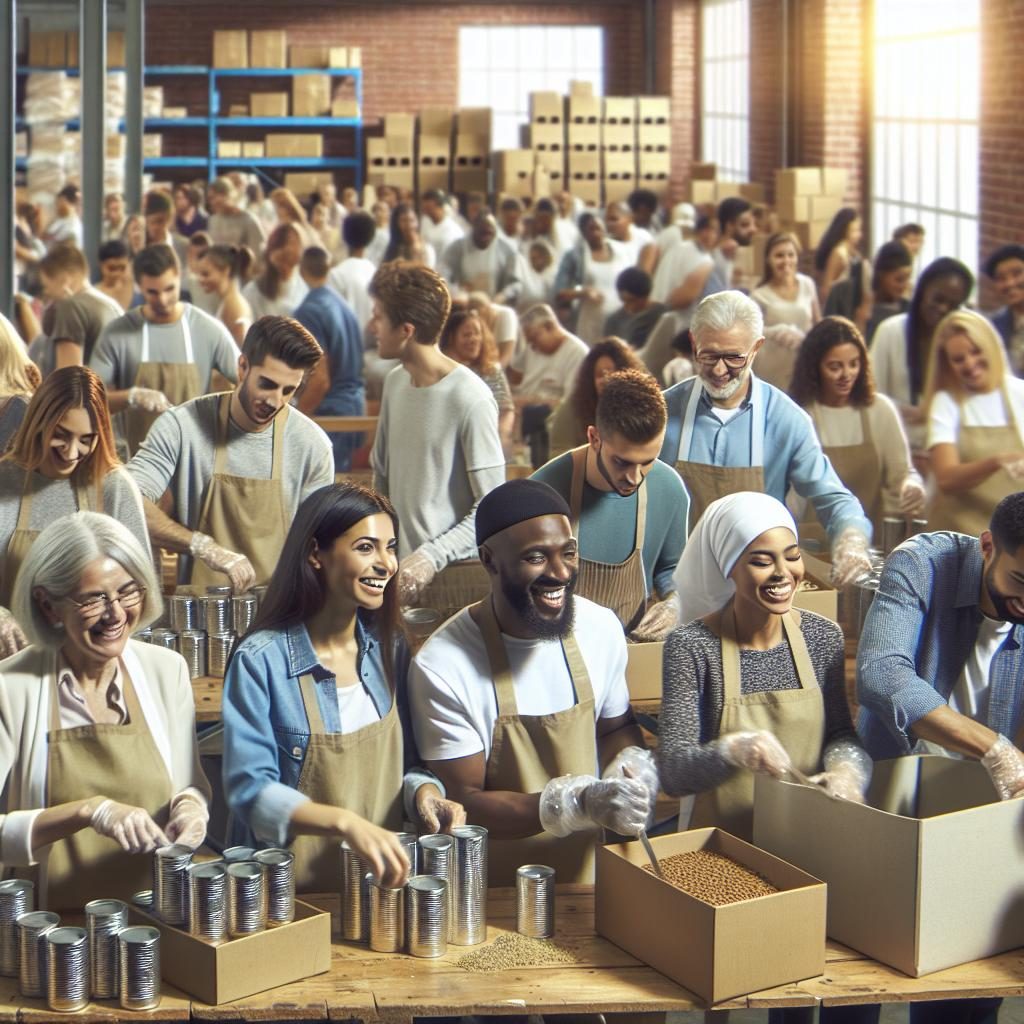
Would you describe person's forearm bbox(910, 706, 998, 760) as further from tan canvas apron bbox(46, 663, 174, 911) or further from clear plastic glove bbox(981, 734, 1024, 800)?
tan canvas apron bbox(46, 663, 174, 911)

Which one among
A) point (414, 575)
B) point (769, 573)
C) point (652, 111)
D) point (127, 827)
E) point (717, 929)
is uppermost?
point (652, 111)

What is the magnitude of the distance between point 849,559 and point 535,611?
138cm

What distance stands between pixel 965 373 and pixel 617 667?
87.3 inches

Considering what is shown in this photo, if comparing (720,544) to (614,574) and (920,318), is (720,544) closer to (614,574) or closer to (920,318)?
(614,574)

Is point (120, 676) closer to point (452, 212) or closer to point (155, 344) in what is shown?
point (155, 344)

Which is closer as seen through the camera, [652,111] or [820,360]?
[820,360]

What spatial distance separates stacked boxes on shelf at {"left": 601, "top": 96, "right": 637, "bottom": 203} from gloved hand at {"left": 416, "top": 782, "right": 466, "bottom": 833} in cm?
1587

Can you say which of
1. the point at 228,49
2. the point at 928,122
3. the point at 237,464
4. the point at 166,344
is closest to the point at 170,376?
the point at 166,344

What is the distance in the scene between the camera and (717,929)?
104 inches

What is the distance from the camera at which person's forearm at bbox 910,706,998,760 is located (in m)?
3.08

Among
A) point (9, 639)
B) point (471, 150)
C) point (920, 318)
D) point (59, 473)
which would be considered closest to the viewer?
point (9, 639)

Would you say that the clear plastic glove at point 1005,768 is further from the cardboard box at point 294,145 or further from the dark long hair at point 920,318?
the cardboard box at point 294,145

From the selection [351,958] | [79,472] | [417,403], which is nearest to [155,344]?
[417,403]

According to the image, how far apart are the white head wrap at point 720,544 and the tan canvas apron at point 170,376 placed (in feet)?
Answer: 9.97
